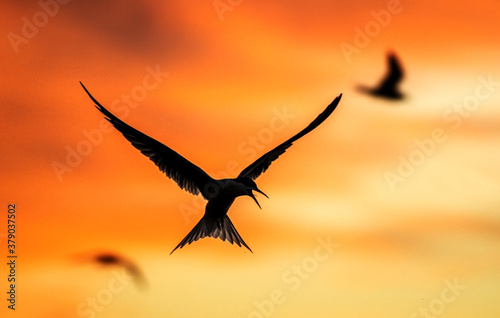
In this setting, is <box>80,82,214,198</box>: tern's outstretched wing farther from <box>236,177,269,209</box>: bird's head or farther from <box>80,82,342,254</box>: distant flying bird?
<box>236,177,269,209</box>: bird's head

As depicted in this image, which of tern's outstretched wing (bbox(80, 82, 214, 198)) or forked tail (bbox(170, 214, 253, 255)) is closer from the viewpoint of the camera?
tern's outstretched wing (bbox(80, 82, 214, 198))

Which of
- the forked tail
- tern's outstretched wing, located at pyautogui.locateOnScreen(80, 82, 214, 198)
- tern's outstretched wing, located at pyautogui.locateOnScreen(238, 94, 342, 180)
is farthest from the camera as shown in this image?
the forked tail

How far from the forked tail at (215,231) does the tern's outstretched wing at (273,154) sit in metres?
1.20

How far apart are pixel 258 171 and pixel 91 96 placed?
4.55 m

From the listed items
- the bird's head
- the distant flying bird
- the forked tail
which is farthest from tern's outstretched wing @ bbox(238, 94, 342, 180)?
the forked tail

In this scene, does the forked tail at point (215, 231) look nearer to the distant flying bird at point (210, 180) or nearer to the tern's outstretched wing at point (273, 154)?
the distant flying bird at point (210, 180)

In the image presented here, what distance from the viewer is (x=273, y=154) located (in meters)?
16.8

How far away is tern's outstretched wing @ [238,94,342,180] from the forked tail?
1197 millimetres

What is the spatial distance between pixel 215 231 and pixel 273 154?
232 cm

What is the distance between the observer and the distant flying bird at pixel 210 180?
1616 centimetres

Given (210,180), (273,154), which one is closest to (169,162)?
(210,180)

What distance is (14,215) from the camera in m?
17.1

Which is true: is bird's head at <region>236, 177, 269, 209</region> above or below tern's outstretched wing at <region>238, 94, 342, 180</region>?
below

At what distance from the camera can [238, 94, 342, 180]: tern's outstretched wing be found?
1666 cm
